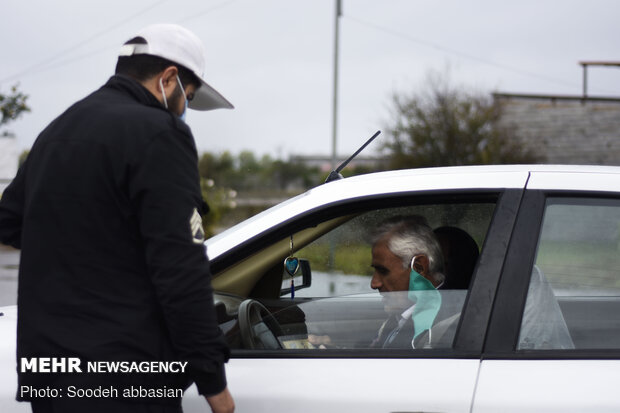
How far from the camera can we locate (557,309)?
2.01 metres

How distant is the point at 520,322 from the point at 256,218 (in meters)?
0.79

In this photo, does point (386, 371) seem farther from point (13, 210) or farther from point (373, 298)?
point (13, 210)

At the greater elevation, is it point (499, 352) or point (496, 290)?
point (496, 290)

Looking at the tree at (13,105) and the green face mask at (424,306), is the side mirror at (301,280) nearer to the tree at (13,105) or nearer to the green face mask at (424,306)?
the green face mask at (424,306)

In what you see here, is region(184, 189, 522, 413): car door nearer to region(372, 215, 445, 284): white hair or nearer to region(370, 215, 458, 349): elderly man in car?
region(370, 215, 458, 349): elderly man in car

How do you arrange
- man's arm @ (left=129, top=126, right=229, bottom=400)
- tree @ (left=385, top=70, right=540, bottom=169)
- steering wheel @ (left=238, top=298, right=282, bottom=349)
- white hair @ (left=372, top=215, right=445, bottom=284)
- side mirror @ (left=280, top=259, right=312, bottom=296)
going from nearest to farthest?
man's arm @ (left=129, top=126, right=229, bottom=400), steering wheel @ (left=238, top=298, right=282, bottom=349), white hair @ (left=372, top=215, right=445, bottom=284), side mirror @ (left=280, top=259, right=312, bottom=296), tree @ (left=385, top=70, right=540, bottom=169)

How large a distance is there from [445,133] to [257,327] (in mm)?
22397

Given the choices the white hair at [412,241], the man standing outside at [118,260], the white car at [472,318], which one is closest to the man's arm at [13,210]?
the man standing outside at [118,260]

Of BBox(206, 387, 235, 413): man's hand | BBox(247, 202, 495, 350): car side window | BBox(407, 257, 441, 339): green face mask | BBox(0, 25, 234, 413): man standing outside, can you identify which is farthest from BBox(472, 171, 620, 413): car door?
BBox(0, 25, 234, 413): man standing outside

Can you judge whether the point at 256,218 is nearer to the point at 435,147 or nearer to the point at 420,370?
the point at 420,370

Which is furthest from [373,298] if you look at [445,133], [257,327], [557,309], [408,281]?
[445,133]

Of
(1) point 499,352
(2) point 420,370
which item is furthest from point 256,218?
(1) point 499,352

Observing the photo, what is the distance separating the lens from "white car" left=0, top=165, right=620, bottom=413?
1790mm

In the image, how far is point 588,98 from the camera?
27.0 meters
